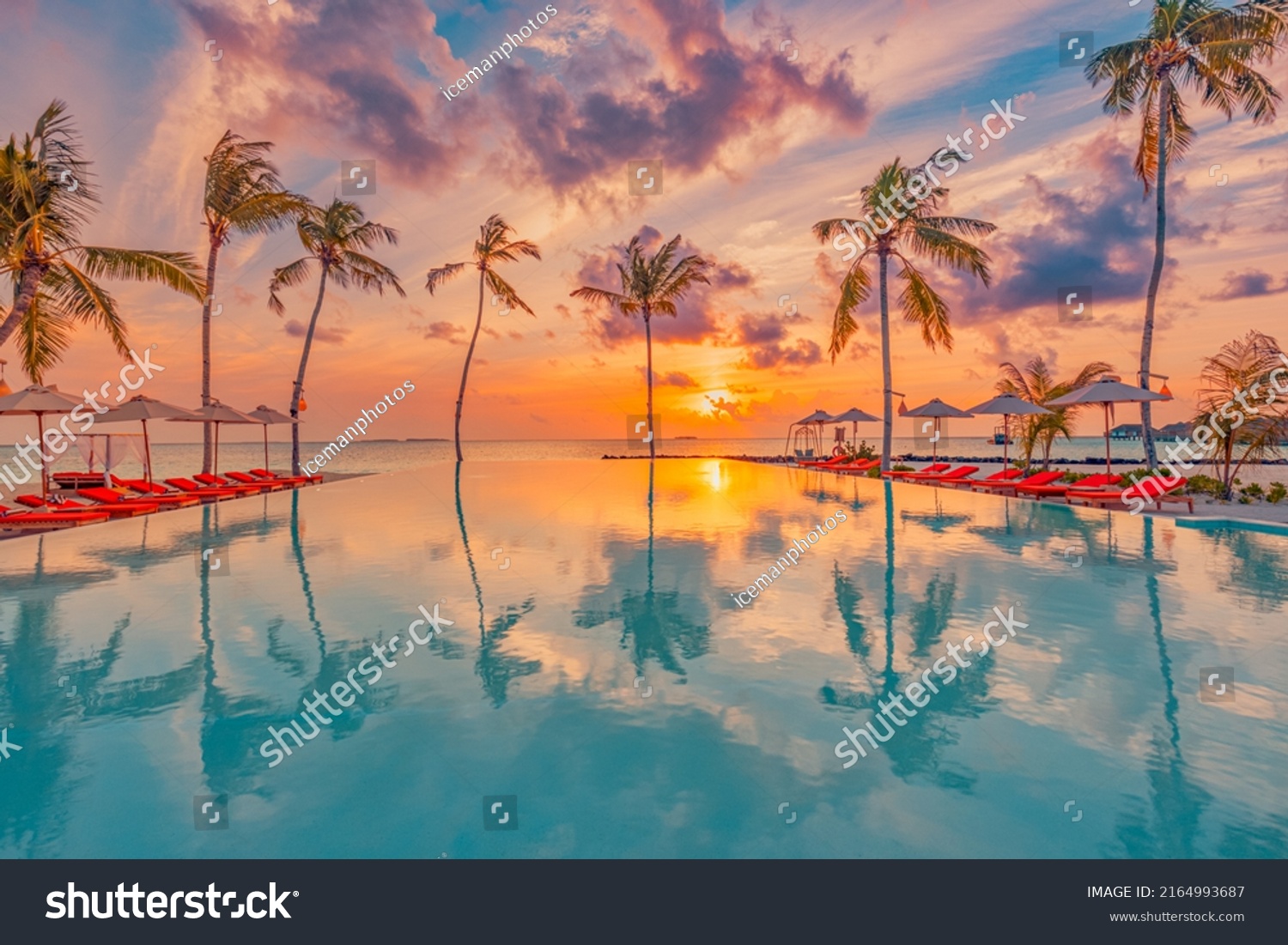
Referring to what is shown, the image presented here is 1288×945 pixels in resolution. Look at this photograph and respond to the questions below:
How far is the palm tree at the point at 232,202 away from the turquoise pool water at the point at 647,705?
462 inches

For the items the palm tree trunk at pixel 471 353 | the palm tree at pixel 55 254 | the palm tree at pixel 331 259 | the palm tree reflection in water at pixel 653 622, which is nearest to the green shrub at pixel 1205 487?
the palm tree reflection in water at pixel 653 622

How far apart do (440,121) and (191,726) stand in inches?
854

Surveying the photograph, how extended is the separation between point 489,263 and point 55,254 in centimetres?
1918

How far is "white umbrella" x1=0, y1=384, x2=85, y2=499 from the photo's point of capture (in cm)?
1337

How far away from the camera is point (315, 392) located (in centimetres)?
2658

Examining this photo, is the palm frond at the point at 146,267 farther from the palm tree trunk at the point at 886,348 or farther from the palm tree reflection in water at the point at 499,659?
the palm tree trunk at the point at 886,348

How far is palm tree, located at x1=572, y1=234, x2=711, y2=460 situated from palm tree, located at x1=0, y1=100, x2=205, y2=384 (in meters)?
19.8

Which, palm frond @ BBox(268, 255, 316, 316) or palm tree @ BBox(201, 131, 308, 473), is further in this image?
palm frond @ BBox(268, 255, 316, 316)

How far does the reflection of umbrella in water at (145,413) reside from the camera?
16.5 meters

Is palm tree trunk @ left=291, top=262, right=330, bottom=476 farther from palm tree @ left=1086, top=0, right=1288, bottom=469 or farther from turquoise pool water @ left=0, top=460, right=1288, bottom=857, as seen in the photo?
palm tree @ left=1086, top=0, right=1288, bottom=469

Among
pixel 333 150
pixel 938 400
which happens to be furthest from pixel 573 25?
pixel 938 400

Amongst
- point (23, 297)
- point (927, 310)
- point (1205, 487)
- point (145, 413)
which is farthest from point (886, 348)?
point (23, 297)

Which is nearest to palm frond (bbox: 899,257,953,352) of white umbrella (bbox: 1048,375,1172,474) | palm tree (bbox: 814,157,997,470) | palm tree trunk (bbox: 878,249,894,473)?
palm tree (bbox: 814,157,997,470)
